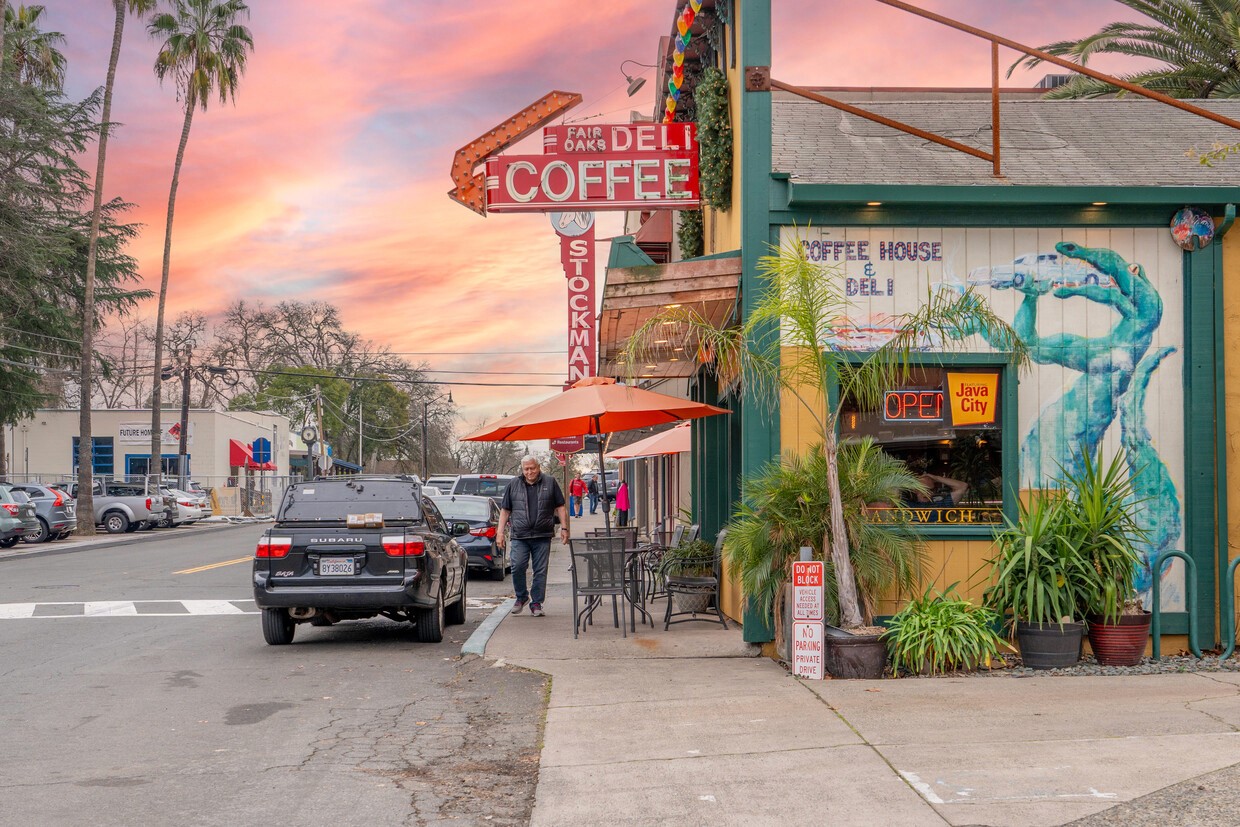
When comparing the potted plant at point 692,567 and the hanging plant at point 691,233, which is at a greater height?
the hanging plant at point 691,233

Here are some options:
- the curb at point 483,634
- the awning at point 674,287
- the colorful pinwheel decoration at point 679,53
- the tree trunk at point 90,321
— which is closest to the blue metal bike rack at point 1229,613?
the awning at point 674,287

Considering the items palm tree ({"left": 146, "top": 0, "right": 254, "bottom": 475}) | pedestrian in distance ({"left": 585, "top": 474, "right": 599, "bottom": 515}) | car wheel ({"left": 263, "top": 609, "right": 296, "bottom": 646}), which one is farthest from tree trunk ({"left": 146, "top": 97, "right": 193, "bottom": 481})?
car wheel ({"left": 263, "top": 609, "right": 296, "bottom": 646})

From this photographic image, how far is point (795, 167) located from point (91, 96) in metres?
34.0

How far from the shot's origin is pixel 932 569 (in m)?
9.77

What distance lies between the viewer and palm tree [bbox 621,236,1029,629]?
356 inches

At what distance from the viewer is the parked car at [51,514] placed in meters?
31.0

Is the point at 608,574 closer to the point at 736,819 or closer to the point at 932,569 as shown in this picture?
the point at 932,569

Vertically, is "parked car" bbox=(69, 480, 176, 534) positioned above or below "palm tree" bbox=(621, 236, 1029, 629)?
below

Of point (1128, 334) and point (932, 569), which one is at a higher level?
point (1128, 334)

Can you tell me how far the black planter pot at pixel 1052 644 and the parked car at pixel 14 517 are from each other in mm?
25671

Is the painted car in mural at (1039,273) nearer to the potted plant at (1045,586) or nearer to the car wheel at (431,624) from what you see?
the potted plant at (1045,586)

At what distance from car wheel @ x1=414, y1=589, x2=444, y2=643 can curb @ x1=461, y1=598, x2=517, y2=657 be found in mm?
367

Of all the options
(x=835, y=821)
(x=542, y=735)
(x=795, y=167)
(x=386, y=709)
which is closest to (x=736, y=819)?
(x=835, y=821)

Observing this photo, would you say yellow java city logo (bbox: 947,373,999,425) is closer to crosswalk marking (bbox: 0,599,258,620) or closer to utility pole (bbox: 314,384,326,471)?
crosswalk marking (bbox: 0,599,258,620)
